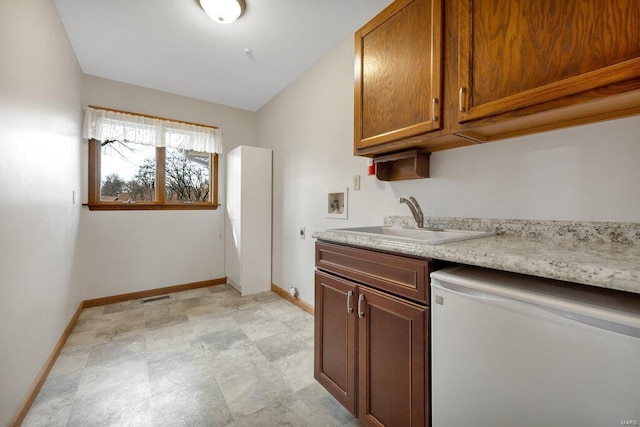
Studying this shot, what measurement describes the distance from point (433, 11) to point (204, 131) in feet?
9.80

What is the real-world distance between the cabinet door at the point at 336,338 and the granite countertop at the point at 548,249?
0.84 ft

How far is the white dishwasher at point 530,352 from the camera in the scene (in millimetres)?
569

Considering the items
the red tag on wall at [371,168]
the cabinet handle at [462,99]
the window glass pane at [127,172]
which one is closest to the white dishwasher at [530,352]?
the cabinet handle at [462,99]

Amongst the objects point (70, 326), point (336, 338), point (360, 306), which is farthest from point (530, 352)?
point (70, 326)

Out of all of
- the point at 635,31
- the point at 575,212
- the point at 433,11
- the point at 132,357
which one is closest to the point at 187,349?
the point at 132,357

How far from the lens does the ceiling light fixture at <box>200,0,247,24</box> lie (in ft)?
5.73

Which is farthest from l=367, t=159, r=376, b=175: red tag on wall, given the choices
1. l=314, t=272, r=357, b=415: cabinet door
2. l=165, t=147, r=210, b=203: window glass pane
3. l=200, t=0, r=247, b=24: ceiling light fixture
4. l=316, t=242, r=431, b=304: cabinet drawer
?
l=165, t=147, r=210, b=203: window glass pane

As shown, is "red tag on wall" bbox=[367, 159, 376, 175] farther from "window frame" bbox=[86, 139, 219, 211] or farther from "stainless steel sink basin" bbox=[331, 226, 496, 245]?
"window frame" bbox=[86, 139, 219, 211]

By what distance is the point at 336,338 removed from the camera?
1363mm

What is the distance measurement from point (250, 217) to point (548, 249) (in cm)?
284

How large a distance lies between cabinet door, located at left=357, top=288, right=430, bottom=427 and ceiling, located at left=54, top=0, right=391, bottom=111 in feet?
6.44

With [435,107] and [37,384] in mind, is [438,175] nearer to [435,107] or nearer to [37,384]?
[435,107]

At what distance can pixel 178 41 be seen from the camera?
222 cm

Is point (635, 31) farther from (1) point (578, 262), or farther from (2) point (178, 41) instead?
(2) point (178, 41)
